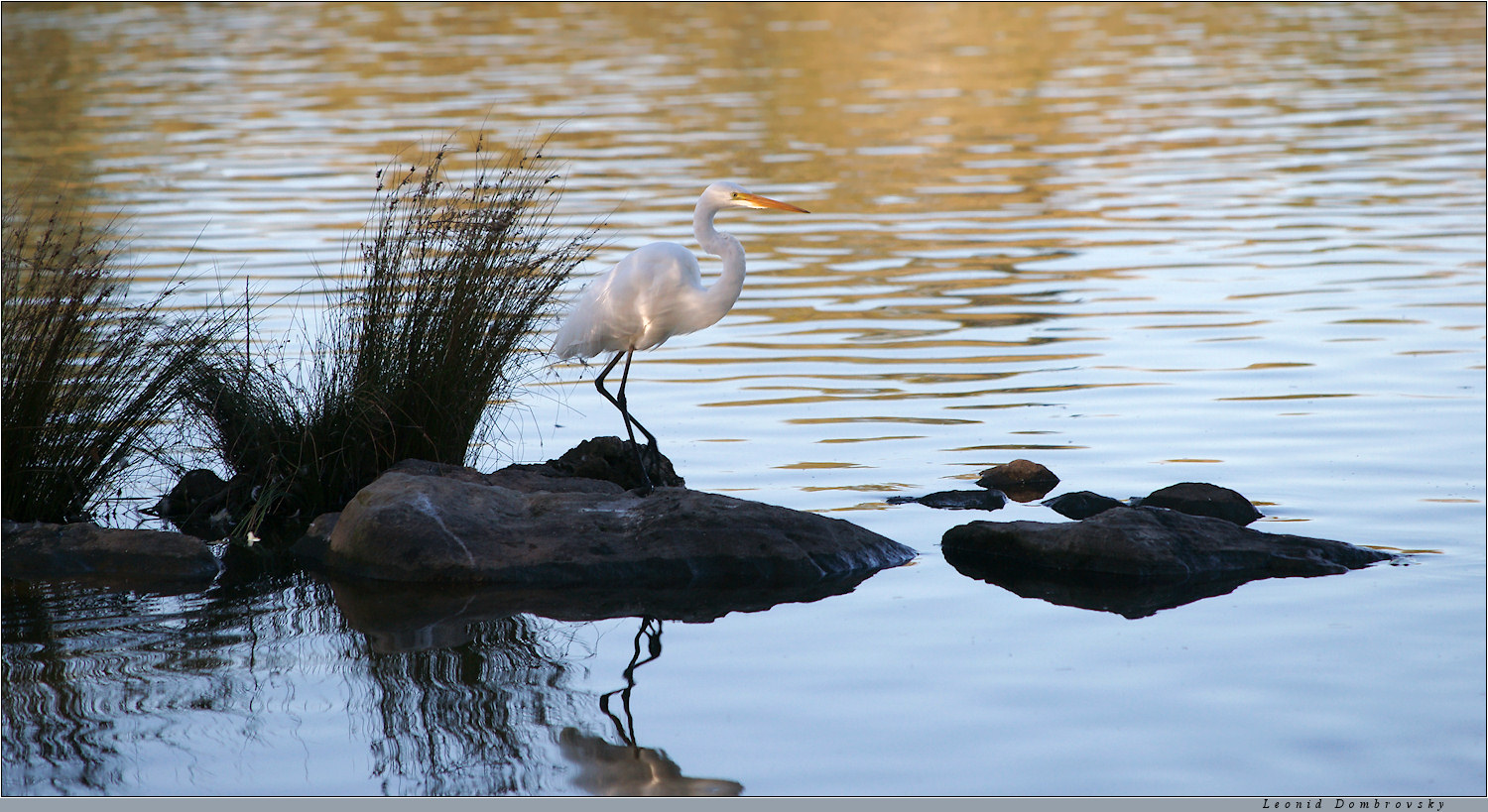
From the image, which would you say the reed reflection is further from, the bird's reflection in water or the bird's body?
the bird's body

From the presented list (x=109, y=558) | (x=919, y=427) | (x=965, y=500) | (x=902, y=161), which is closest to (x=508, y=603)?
(x=109, y=558)

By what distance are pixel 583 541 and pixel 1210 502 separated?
6.93 ft

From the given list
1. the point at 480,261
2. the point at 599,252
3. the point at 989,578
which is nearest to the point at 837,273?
the point at 599,252

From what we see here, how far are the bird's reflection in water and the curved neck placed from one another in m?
2.56

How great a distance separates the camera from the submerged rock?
5.71 m

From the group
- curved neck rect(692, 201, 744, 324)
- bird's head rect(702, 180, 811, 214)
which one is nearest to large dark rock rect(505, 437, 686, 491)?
curved neck rect(692, 201, 744, 324)

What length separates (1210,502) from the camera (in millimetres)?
5457

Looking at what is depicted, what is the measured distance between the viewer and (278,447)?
5.72 m

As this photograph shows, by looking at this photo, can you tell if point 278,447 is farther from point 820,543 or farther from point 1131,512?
point 1131,512

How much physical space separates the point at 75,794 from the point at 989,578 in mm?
2669

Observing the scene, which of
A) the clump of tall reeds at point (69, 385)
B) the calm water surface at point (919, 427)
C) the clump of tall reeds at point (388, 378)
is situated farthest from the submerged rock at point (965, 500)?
the clump of tall reeds at point (69, 385)

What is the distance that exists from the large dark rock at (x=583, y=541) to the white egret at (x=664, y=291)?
104 centimetres

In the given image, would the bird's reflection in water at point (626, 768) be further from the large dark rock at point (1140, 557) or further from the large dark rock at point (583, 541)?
the large dark rock at point (1140, 557)

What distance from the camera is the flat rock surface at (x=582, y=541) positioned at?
5.02 m
